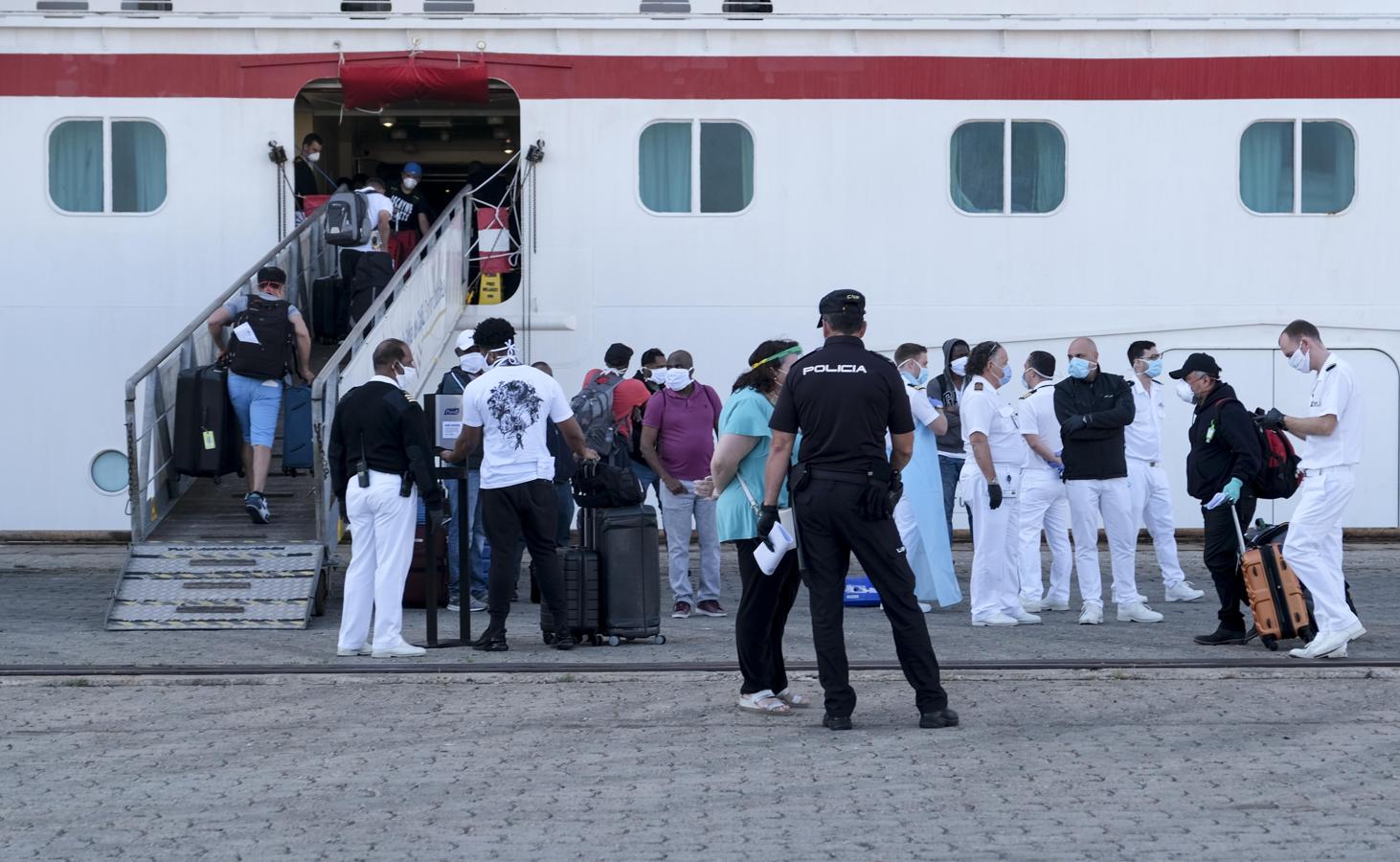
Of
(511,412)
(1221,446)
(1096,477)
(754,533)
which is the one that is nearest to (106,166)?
(511,412)

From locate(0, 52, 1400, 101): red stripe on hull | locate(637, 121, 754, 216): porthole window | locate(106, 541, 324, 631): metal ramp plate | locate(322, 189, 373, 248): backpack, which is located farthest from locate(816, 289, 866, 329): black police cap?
locate(0, 52, 1400, 101): red stripe on hull

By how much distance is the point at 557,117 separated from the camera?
49.0 feet

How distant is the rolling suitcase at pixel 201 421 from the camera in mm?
11562

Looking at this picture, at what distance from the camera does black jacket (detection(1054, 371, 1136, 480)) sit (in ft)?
34.3

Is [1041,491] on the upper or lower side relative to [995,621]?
upper

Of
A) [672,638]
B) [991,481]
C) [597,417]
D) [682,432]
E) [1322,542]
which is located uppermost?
[597,417]

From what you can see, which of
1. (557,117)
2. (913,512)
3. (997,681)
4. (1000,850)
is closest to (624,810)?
(1000,850)

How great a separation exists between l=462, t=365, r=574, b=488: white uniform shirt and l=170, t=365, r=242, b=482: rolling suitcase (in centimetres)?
305

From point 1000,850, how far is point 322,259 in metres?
11.1

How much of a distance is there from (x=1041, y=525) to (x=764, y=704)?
3971 millimetres

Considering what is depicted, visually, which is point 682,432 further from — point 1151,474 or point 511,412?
point 1151,474

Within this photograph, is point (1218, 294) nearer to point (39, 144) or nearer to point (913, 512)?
point (913, 512)

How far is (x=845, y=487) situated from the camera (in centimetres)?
709

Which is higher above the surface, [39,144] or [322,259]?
[39,144]
